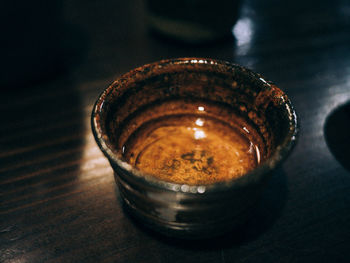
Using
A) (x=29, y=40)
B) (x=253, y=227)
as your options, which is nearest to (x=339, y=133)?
(x=253, y=227)

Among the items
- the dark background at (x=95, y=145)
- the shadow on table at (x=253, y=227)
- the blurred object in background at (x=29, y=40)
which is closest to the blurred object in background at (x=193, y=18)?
the dark background at (x=95, y=145)

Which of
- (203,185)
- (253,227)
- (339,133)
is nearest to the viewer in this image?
(203,185)

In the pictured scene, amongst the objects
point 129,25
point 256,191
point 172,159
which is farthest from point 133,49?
point 256,191

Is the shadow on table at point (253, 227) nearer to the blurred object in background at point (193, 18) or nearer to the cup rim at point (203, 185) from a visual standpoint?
the cup rim at point (203, 185)

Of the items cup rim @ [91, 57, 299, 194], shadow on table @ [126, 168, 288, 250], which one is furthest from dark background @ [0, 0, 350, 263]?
cup rim @ [91, 57, 299, 194]

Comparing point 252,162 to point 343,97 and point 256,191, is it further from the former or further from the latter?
point 343,97

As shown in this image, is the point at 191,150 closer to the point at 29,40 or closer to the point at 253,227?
the point at 253,227
